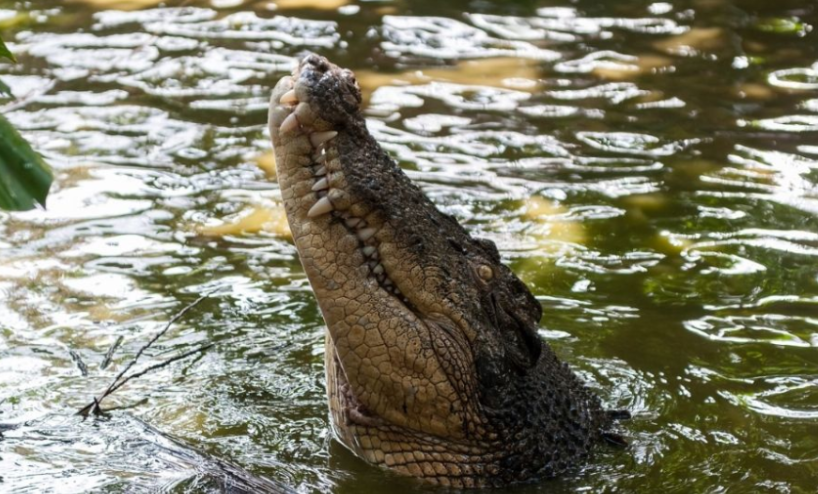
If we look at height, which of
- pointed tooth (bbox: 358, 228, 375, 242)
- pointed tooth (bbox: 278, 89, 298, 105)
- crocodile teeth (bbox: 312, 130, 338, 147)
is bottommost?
pointed tooth (bbox: 358, 228, 375, 242)

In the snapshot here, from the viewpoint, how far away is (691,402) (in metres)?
→ 4.88

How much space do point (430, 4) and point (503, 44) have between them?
115 cm

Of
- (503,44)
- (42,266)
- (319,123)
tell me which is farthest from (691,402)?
(503,44)

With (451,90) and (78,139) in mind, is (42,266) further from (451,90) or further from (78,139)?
(451,90)

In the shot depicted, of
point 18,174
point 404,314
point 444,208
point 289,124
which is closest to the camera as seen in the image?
point 18,174

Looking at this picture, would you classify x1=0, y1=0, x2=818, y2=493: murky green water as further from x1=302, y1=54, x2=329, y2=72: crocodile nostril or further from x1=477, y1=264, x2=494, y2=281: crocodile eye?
x1=302, y1=54, x2=329, y2=72: crocodile nostril

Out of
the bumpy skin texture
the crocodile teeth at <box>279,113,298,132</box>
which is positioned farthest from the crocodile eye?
the crocodile teeth at <box>279,113,298,132</box>

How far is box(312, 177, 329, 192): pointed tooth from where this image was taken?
3.80m

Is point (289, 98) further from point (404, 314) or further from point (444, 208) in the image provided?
point (444, 208)

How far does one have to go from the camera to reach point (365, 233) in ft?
12.7

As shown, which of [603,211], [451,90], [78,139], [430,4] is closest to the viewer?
[603,211]

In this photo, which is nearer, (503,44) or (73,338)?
(73,338)

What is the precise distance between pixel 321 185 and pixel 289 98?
0.30m

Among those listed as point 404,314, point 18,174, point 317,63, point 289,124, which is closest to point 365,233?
point 404,314
